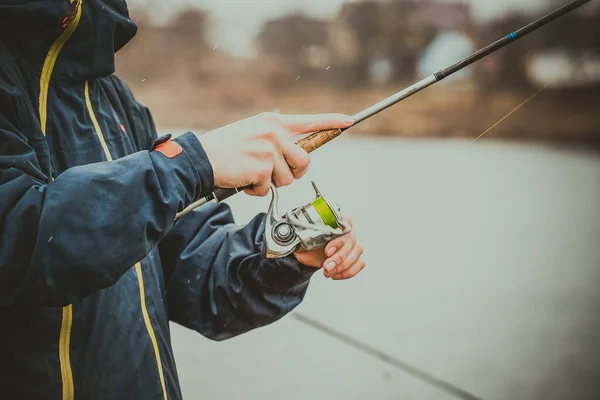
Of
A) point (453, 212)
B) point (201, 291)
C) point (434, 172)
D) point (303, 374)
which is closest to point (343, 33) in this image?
point (434, 172)

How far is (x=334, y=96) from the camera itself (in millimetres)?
7441

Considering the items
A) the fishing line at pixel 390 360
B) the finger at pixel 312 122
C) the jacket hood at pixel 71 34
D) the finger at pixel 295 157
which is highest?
the jacket hood at pixel 71 34

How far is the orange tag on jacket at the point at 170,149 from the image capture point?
3.44 feet

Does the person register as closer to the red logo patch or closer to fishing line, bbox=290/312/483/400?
the red logo patch

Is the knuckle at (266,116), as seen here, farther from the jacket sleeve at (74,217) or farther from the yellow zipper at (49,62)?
the yellow zipper at (49,62)

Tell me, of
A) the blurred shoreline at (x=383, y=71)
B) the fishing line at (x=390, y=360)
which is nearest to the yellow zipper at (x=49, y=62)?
the fishing line at (x=390, y=360)

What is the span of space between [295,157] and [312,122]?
0.29 feet

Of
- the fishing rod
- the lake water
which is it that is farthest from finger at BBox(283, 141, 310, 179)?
the lake water

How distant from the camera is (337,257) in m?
1.34

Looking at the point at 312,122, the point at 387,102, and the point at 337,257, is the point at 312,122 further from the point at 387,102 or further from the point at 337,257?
the point at 337,257

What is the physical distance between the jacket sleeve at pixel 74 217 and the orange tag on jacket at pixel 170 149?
13 millimetres

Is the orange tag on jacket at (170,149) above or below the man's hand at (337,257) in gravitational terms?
above

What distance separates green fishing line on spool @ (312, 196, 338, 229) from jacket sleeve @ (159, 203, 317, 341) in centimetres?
12

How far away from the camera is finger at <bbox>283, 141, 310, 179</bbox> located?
3.72ft
